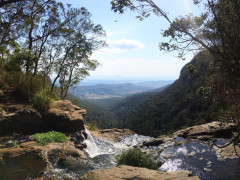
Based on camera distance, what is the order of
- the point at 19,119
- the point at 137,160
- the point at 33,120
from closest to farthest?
the point at 137,160 → the point at 19,119 → the point at 33,120

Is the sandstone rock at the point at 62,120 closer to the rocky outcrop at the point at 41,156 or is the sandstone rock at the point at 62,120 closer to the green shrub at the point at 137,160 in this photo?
the rocky outcrop at the point at 41,156

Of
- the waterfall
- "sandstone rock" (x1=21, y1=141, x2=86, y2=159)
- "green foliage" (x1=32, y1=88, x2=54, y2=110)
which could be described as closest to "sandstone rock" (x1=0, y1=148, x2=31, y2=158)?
"sandstone rock" (x1=21, y1=141, x2=86, y2=159)

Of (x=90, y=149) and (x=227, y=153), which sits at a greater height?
(x=90, y=149)

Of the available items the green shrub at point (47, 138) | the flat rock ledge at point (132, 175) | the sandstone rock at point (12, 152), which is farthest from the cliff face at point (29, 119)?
the flat rock ledge at point (132, 175)

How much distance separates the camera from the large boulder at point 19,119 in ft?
34.0

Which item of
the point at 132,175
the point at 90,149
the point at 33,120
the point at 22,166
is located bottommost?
the point at 90,149

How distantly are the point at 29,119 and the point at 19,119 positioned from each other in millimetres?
565

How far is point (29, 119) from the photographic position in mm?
11344

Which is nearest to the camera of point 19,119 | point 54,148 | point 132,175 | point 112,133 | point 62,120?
point 132,175

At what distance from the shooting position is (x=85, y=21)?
82.8ft

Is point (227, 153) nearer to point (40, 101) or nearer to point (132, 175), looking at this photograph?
point (132, 175)

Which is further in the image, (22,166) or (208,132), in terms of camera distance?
(208,132)

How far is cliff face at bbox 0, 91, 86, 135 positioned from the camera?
414 inches

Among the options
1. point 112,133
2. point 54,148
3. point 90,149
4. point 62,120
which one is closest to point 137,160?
point 54,148
